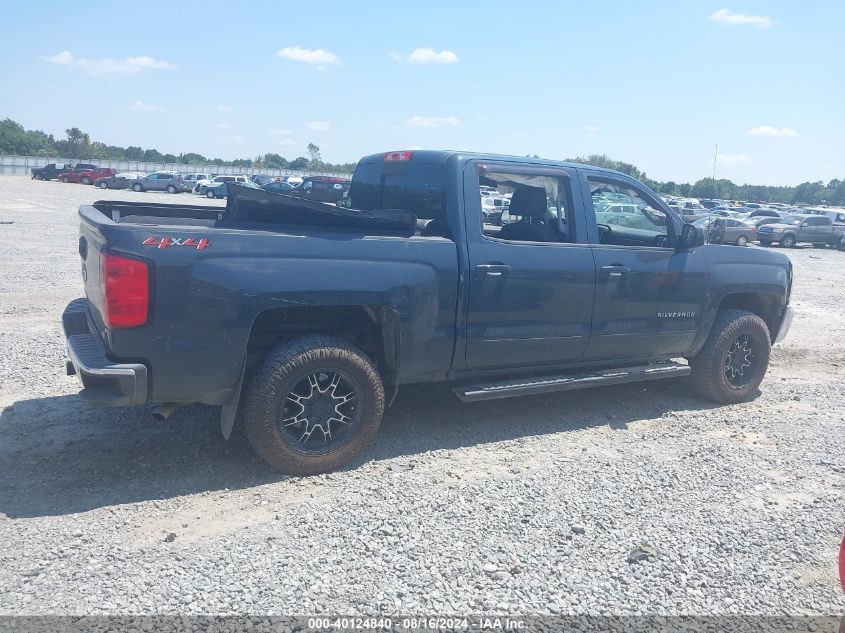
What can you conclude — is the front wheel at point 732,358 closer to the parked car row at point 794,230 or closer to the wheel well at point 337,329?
the wheel well at point 337,329

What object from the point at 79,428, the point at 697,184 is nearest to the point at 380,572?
the point at 79,428

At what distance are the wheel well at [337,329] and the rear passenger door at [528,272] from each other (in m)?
0.58

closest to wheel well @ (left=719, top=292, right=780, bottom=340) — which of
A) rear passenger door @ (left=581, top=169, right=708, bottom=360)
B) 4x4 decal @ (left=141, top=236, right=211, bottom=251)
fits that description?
rear passenger door @ (left=581, top=169, right=708, bottom=360)

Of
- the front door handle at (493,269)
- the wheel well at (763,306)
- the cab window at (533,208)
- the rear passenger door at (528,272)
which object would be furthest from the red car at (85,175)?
the front door handle at (493,269)

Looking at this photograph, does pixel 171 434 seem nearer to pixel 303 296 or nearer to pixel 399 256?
pixel 303 296

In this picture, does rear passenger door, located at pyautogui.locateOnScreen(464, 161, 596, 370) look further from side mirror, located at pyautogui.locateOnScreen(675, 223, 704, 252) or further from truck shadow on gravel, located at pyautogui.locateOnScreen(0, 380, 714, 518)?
side mirror, located at pyautogui.locateOnScreen(675, 223, 704, 252)

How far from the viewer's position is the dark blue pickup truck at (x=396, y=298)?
412cm

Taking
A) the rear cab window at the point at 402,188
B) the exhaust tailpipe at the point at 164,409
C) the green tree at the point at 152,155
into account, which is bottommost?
the exhaust tailpipe at the point at 164,409

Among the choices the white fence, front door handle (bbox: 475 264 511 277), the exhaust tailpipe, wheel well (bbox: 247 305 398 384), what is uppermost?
the white fence

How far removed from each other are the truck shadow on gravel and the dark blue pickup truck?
0.40 metres

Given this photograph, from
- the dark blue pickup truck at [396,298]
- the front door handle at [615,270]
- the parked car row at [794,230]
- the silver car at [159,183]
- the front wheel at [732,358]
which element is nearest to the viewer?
the dark blue pickup truck at [396,298]

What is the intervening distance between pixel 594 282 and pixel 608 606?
274 cm

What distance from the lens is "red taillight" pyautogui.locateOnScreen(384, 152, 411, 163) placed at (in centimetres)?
564

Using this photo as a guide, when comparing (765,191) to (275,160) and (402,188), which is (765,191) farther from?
(402,188)
